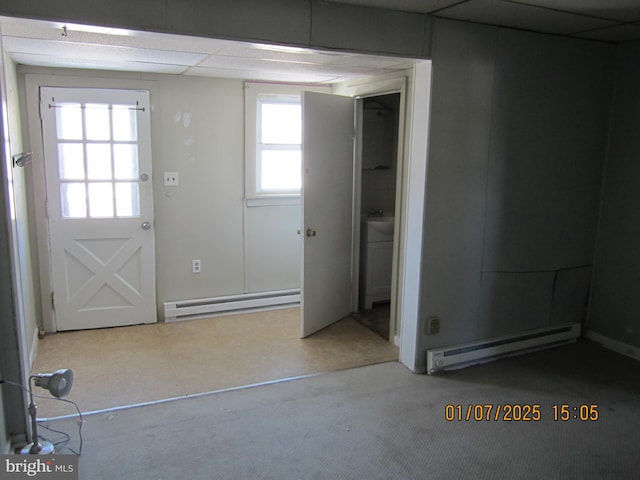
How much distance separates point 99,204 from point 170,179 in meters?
0.60

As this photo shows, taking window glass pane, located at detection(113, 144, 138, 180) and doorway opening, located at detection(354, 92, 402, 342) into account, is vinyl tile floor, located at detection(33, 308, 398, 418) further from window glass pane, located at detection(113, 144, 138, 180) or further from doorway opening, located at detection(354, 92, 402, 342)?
window glass pane, located at detection(113, 144, 138, 180)

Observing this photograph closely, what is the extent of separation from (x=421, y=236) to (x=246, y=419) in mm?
1542

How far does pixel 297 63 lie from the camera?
3.52 metres

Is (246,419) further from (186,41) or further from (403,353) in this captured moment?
(186,41)

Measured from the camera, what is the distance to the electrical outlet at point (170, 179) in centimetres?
431

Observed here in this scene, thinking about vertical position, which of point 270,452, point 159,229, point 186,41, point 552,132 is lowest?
point 270,452

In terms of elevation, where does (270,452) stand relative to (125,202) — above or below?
below

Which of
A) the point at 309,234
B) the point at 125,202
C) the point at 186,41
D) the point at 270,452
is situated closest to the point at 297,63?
the point at 186,41

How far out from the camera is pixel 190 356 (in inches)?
146

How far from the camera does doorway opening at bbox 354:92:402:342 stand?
4.62 meters

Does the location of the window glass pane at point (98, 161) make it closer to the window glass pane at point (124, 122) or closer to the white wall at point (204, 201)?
the window glass pane at point (124, 122)

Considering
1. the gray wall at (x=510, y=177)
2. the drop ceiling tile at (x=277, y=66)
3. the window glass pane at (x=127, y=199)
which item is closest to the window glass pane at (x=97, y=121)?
the window glass pane at (x=127, y=199)

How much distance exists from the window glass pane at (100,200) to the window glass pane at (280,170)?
1.31 m
